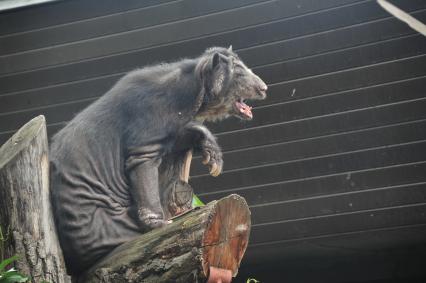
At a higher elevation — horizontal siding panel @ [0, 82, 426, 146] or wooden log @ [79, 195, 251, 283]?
wooden log @ [79, 195, 251, 283]

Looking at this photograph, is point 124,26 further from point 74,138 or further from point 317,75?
point 74,138

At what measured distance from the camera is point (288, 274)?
860 centimetres

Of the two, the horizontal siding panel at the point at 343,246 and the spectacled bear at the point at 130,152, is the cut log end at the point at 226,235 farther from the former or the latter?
the horizontal siding panel at the point at 343,246

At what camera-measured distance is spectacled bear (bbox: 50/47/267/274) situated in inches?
189

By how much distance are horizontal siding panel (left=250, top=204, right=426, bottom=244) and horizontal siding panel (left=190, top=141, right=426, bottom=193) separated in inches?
19.7

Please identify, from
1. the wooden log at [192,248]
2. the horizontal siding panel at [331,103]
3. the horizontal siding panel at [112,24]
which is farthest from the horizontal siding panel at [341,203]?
the wooden log at [192,248]

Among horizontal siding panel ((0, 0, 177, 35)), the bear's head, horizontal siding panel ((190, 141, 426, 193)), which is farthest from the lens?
horizontal siding panel ((0, 0, 177, 35))

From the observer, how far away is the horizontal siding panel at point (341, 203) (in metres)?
7.92

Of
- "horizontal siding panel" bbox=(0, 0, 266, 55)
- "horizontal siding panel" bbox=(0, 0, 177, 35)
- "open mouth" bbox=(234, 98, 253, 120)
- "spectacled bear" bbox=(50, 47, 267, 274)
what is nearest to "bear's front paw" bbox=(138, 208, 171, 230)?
"spectacled bear" bbox=(50, 47, 267, 274)

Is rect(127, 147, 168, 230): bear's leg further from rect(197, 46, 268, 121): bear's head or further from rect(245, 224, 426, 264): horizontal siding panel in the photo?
rect(245, 224, 426, 264): horizontal siding panel

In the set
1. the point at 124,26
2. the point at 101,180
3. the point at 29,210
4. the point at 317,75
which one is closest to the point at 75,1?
the point at 124,26

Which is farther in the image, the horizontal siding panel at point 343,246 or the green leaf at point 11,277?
the horizontal siding panel at point 343,246

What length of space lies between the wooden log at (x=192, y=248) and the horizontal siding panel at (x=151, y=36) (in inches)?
154

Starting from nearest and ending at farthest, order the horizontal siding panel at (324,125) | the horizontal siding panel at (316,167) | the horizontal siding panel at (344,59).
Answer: the horizontal siding panel at (344,59) < the horizontal siding panel at (324,125) < the horizontal siding panel at (316,167)
